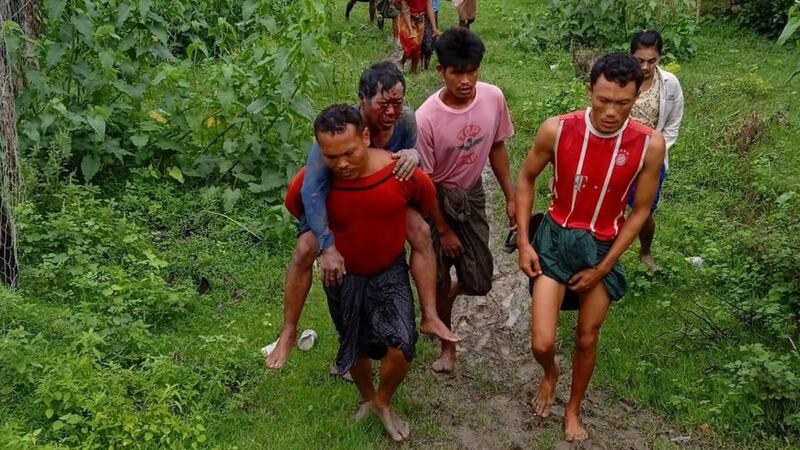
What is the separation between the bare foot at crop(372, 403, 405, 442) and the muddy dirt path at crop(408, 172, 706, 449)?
8 cm

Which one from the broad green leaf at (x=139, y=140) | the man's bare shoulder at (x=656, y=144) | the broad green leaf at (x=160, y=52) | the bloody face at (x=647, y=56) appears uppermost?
the man's bare shoulder at (x=656, y=144)

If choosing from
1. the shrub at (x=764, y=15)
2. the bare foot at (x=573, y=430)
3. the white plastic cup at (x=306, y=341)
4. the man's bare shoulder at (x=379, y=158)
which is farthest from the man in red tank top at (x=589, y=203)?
the shrub at (x=764, y=15)

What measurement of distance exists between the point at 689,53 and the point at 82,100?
6817 millimetres

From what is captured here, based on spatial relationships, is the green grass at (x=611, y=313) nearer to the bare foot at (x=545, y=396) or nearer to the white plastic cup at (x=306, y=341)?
the white plastic cup at (x=306, y=341)

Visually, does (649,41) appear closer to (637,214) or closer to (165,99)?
(637,214)

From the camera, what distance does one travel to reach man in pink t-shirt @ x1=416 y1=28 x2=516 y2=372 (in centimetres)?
365

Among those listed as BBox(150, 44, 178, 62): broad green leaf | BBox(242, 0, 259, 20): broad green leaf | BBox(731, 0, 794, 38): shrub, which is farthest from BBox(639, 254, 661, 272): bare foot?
BBox(731, 0, 794, 38): shrub

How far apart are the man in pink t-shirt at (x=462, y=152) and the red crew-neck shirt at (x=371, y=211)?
25 centimetres

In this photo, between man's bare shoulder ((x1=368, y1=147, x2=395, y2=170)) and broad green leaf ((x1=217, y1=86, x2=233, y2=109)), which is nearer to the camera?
man's bare shoulder ((x1=368, y1=147, x2=395, y2=170))

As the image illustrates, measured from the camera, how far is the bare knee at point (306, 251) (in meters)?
3.33

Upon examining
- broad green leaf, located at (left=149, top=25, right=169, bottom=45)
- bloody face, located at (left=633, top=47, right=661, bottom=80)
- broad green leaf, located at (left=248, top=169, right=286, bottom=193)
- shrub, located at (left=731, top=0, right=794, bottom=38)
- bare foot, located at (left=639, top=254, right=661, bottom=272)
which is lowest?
shrub, located at (left=731, top=0, right=794, bottom=38)

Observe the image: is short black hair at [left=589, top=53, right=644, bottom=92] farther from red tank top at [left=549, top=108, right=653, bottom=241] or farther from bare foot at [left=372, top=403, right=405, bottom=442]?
bare foot at [left=372, top=403, right=405, bottom=442]

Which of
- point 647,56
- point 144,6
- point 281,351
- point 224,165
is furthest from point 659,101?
point 144,6

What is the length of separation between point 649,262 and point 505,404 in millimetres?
1609
